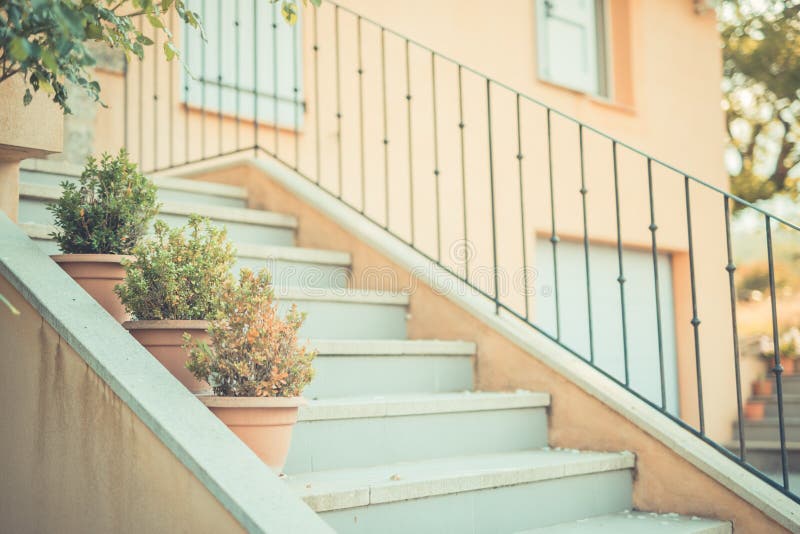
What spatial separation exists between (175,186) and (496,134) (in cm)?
303

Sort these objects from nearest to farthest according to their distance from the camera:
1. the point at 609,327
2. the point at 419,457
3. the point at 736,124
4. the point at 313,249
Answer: the point at 419,457, the point at 313,249, the point at 609,327, the point at 736,124

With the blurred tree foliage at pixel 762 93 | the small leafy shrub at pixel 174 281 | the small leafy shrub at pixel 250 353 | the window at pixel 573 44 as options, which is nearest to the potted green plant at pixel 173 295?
the small leafy shrub at pixel 174 281

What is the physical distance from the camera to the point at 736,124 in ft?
40.1

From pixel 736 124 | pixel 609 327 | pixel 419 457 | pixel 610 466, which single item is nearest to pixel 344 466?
pixel 419 457

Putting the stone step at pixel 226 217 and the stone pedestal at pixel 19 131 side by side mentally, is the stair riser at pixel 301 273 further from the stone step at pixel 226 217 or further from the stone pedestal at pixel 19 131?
the stone pedestal at pixel 19 131

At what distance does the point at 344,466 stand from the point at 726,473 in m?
1.29

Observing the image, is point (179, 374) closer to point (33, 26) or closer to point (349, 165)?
point (33, 26)

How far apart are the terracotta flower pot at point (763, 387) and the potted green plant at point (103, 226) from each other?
6.93 m

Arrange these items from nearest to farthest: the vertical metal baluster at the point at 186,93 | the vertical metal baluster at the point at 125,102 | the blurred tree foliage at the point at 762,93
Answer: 1. the vertical metal baluster at the point at 125,102
2. the vertical metal baluster at the point at 186,93
3. the blurred tree foliage at the point at 762,93

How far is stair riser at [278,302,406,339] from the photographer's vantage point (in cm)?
350

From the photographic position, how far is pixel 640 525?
2.76 meters

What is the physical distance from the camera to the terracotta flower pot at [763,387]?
7.98 m

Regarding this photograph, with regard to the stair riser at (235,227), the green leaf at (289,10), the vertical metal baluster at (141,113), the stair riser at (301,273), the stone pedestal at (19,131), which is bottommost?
the stair riser at (301,273)

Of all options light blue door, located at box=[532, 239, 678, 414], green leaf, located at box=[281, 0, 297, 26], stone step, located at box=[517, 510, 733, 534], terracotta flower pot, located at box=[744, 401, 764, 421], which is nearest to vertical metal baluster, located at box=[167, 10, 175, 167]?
green leaf, located at box=[281, 0, 297, 26]
